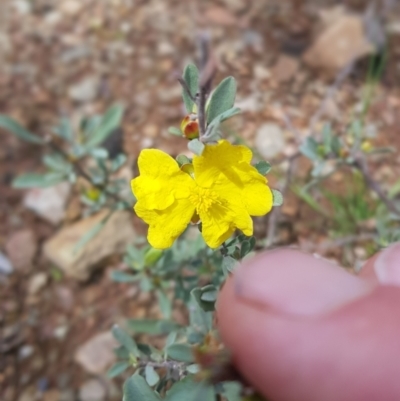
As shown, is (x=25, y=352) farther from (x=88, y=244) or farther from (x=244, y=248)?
(x=244, y=248)

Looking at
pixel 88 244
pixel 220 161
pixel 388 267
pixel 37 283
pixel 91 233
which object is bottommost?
pixel 37 283

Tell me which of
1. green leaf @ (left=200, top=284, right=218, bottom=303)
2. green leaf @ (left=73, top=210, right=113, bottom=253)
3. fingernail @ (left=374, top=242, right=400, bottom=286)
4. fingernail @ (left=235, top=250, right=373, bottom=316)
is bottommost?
green leaf @ (left=73, top=210, right=113, bottom=253)

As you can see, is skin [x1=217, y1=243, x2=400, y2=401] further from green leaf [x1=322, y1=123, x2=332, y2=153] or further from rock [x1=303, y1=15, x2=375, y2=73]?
rock [x1=303, y1=15, x2=375, y2=73]

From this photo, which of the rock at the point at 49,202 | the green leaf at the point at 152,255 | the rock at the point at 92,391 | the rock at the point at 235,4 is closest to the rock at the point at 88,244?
the rock at the point at 49,202


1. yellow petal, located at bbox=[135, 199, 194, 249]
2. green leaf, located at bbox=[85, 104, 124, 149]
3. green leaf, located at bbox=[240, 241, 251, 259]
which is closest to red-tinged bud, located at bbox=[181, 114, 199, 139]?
yellow petal, located at bbox=[135, 199, 194, 249]

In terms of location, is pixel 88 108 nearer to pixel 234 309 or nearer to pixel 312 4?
pixel 312 4

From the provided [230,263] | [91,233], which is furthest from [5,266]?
[230,263]

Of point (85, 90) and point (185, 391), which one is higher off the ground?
point (185, 391)

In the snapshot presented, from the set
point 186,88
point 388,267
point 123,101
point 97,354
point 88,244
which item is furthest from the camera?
point 123,101
